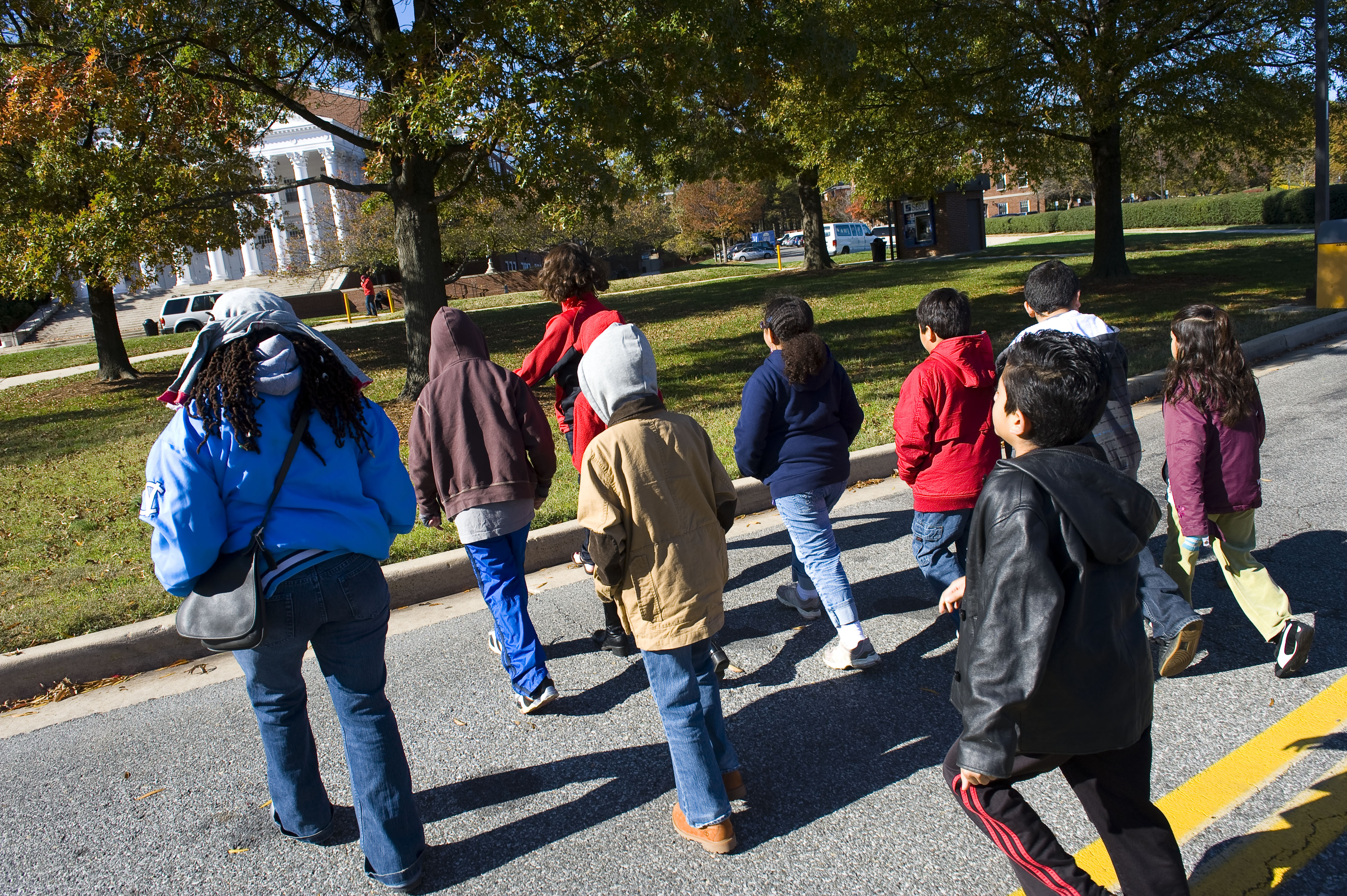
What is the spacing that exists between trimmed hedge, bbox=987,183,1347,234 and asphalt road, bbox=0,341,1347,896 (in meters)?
34.6

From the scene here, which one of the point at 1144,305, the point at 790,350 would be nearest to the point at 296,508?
the point at 790,350

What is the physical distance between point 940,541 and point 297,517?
2607mm

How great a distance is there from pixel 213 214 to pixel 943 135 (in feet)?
40.2

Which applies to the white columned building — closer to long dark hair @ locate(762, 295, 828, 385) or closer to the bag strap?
long dark hair @ locate(762, 295, 828, 385)

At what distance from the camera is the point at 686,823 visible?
9.49 feet

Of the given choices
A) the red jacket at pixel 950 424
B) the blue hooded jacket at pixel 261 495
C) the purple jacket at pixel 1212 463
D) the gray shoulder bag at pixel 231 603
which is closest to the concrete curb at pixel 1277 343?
the purple jacket at pixel 1212 463

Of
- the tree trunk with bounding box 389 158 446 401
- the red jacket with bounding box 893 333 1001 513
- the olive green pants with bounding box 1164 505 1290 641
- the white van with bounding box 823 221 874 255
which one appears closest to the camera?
the olive green pants with bounding box 1164 505 1290 641

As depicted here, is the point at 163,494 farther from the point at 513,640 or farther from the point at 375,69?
the point at 375,69

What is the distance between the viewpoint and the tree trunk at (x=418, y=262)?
1095 centimetres

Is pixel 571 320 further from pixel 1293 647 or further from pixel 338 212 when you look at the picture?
pixel 338 212

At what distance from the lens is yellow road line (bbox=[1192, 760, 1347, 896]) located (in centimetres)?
250

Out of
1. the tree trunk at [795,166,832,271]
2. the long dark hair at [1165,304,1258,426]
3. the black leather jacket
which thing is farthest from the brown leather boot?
the tree trunk at [795,166,832,271]

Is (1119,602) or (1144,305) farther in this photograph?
(1144,305)

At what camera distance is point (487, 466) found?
3.78 metres
